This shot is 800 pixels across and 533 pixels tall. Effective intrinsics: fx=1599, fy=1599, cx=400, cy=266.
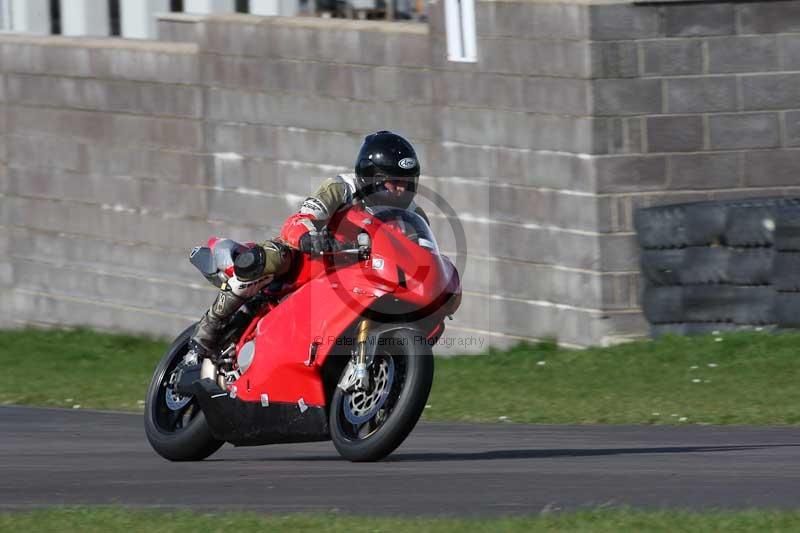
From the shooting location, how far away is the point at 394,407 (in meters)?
7.31

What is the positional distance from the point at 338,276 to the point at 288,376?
57 cm

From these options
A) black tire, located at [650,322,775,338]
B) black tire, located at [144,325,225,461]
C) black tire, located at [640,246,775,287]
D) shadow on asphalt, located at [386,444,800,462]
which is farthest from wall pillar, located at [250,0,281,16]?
shadow on asphalt, located at [386,444,800,462]

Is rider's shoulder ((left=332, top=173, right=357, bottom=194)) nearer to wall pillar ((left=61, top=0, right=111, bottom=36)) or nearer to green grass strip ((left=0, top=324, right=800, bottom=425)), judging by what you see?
green grass strip ((left=0, top=324, right=800, bottom=425))

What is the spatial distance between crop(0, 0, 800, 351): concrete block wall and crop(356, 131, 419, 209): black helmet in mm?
4877

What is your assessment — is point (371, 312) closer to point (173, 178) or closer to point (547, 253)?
point (547, 253)

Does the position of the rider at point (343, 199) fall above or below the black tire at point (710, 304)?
above

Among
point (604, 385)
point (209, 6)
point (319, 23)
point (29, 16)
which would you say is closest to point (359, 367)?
point (604, 385)

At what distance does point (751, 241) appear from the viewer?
11945mm

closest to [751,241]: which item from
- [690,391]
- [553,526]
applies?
[690,391]

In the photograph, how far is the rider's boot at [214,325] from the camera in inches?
324

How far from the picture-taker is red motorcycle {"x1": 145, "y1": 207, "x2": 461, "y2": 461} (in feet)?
24.5

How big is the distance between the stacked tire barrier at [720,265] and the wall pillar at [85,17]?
11.4 meters

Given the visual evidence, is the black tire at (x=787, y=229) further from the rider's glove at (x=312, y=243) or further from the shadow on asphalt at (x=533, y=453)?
the rider's glove at (x=312, y=243)

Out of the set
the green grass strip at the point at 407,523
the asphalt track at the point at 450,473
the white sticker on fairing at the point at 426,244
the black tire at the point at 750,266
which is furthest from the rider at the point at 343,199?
the black tire at the point at 750,266
